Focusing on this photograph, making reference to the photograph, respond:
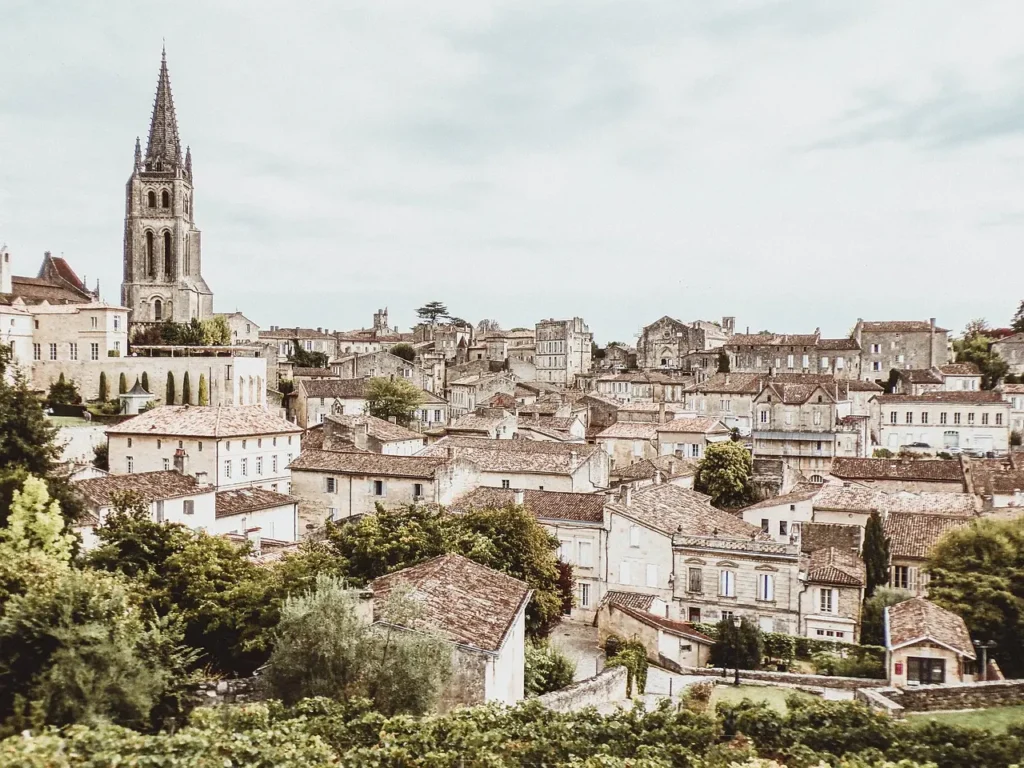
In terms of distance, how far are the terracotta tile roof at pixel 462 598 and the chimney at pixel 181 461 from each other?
20393 mm

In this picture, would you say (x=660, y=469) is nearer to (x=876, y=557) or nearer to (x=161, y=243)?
(x=876, y=557)

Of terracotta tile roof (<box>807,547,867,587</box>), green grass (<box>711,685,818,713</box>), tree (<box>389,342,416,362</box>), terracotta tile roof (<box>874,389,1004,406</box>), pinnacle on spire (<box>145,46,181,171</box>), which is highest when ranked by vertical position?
pinnacle on spire (<box>145,46,181,171</box>)

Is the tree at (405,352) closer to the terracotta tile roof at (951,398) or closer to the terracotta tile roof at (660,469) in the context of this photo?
the terracotta tile roof at (660,469)

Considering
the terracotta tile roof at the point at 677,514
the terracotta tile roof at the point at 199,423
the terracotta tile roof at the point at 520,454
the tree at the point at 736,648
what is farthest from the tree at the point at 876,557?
the terracotta tile roof at the point at 199,423

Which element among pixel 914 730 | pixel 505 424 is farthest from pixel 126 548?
pixel 505 424

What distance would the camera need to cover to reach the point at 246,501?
3297cm

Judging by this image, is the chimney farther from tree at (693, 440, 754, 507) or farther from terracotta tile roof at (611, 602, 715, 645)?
tree at (693, 440, 754, 507)

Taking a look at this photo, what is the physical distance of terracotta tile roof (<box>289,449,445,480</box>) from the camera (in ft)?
117

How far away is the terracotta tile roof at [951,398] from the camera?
188 feet

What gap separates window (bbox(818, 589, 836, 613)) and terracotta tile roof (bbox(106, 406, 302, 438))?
26178 mm

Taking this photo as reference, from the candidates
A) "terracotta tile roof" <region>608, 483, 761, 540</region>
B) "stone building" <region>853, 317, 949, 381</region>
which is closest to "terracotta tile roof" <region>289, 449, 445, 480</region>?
"terracotta tile roof" <region>608, 483, 761, 540</region>

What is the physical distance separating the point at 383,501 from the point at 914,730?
992 inches

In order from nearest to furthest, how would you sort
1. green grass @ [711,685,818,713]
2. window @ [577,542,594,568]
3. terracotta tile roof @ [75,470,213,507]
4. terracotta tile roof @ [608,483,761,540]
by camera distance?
green grass @ [711,685,818,713] → terracotta tile roof @ [75,470,213,507] → terracotta tile roof @ [608,483,761,540] → window @ [577,542,594,568]

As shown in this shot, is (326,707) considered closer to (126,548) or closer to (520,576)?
(126,548)
